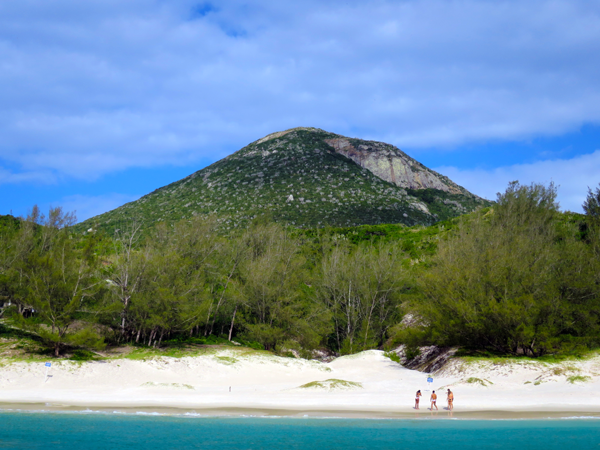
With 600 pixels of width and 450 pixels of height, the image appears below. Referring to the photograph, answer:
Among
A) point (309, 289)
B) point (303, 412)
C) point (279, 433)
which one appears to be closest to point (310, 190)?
point (309, 289)

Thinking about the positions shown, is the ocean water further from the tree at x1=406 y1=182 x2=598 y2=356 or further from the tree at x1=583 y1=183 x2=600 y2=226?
the tree at x1=583 y1=183 x2=600 y2=226

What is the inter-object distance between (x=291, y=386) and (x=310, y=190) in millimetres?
70738

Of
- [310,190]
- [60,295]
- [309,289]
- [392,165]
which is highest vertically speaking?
[392,165]

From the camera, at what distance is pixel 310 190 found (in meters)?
97.0

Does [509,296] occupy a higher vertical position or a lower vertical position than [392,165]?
lower

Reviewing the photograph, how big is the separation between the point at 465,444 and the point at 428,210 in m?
82.9

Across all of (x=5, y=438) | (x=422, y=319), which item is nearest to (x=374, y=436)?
(x=5, y=438)

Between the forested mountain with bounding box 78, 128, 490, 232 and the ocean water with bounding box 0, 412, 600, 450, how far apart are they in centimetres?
5316

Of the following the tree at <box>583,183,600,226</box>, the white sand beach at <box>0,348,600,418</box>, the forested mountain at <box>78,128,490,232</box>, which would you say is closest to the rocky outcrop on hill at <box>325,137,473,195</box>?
the forested mountain at <box>78,128,490,232</box>

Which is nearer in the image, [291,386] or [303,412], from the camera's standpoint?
[303,412]

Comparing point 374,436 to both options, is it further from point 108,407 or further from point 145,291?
point 145,291

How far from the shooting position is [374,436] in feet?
60.8

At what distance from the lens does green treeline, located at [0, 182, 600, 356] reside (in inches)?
1216

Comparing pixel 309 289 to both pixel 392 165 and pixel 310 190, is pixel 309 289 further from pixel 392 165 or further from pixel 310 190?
pixel 392 165
